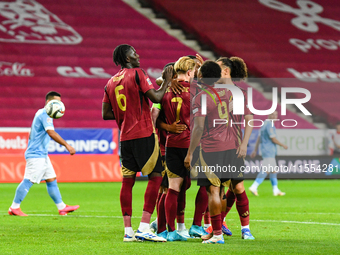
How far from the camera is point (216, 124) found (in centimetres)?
525

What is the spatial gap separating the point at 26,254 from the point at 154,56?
1720cm

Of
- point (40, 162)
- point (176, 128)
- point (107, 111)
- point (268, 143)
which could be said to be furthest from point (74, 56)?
point (176, 128)

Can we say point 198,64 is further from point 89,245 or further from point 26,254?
point 26,254

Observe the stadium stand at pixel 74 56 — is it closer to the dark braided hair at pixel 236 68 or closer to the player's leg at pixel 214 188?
the dark braided hair at pixel 236 68

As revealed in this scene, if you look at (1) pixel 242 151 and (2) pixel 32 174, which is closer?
(1) pixel 242 151

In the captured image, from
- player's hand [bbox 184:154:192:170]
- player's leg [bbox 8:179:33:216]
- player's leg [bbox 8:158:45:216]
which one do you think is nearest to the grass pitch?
player's leg [bbox 8:179:33:216]

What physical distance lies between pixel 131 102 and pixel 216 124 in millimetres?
891

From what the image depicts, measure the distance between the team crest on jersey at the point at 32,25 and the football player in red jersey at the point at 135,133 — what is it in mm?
15928

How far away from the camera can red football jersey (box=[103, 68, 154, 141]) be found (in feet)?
17.4

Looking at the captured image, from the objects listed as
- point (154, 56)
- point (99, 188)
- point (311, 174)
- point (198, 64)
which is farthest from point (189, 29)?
point (198, 64)

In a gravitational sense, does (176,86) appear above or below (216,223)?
above

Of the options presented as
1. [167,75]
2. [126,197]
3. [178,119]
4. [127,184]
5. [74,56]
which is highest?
[167,75]

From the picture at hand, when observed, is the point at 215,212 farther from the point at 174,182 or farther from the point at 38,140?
the point at 38,140

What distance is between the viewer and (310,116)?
70.5 ft
